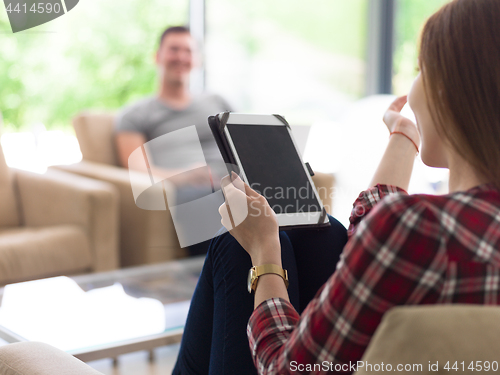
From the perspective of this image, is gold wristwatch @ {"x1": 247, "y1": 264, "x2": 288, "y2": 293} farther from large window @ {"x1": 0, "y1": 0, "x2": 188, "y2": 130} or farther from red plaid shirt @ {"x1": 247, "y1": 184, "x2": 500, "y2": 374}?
large window @ {"x1": 0, "y1": 0, "x2": 188, "y2": 130}

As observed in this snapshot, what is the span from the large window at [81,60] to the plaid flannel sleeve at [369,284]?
2205 millimetres

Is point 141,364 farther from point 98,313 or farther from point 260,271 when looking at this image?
point 260,271

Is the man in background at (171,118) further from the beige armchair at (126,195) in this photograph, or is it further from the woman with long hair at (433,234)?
the woman with long hair at (433,234)

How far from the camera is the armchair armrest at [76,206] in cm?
176

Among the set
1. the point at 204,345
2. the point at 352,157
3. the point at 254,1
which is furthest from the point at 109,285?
the point at 254,1

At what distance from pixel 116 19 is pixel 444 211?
2449mm

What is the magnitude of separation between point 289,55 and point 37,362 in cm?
275

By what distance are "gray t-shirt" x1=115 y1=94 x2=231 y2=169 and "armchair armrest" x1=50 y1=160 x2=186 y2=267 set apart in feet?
0.57

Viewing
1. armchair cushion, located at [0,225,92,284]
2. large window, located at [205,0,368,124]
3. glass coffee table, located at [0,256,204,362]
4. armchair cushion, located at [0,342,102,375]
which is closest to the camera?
armchair cushion, located at [0,342,102,375]

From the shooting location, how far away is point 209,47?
2801 mm

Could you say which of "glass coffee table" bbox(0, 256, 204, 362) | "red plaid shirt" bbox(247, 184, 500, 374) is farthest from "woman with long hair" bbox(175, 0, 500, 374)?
"glass coffee table" bbox(0, 256, 204, 362)

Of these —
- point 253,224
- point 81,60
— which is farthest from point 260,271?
point 81,60

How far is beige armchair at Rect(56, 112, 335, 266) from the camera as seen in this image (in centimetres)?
196

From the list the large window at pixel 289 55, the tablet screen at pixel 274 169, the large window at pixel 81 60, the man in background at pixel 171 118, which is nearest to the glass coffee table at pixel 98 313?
the tablet screen at pixel 274 169
